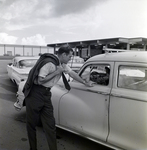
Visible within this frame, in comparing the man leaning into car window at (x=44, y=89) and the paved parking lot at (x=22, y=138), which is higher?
the man leaning into car window at (x=44, y=89)

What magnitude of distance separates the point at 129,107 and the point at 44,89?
121 centimetres

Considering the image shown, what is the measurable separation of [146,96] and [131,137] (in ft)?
1.92

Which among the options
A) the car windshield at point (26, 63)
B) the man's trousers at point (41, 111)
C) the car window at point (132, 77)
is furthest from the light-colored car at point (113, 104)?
the car windshield at point (26, 63)

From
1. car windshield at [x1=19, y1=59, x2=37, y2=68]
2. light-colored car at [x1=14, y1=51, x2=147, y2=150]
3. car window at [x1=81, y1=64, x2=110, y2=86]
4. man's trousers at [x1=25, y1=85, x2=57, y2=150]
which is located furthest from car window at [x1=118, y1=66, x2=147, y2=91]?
car windshield at [x1=19, y1=59, x2=37, y2=68]

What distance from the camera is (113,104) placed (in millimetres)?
2438

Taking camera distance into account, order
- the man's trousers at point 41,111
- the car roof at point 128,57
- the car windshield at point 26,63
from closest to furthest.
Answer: the car roof at point 128,57 → the man's trousers at point 41,111 → the car windshield at point 26,63

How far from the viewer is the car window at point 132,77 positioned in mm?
2492

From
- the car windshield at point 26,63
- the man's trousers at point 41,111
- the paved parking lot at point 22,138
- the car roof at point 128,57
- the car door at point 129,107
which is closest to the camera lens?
the car door at point 129,107

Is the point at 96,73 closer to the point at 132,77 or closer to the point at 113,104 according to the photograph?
the point at 132,77

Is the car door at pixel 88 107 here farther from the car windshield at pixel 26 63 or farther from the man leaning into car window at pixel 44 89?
→ the car windshield at pixel 26 63

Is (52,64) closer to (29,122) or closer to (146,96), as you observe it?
(29,122)

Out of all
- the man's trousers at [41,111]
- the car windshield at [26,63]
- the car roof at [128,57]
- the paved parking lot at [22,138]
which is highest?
the car roof at [128,57]

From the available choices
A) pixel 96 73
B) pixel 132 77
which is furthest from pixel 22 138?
pixel 132 77

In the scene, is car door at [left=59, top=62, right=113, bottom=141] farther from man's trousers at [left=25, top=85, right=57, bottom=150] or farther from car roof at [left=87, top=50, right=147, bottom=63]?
man's trousers at [left=25, top=85, right=57, bottom=150]
